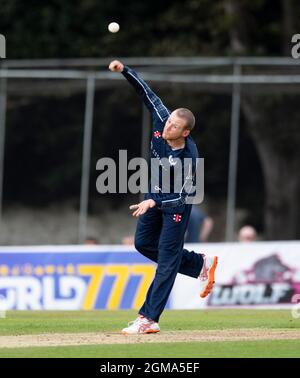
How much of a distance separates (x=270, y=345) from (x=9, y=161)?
19.4 m

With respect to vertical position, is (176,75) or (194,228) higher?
(176,75)

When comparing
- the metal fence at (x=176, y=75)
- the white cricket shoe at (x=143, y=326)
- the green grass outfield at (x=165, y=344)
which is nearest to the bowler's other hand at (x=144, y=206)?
the white cricket shoe at (x=143, y=326)

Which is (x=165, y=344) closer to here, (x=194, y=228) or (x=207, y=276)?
(x=207, y=276)

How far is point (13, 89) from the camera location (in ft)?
83.0

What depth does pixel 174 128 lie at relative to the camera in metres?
11.0

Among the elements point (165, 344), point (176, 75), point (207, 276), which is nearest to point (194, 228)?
point (176, 75)

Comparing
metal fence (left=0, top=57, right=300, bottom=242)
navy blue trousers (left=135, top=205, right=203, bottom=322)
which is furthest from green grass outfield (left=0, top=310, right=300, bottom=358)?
metal fence (left=0, top=57, right=300, bottom=242)

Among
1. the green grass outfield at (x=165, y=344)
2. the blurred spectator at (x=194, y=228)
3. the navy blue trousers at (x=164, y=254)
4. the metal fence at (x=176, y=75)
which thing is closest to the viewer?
the green grass outfield at (x=165, y=344)

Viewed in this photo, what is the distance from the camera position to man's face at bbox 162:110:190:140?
11.0 meters

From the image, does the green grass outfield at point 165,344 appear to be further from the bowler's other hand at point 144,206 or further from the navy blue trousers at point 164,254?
the bowler's other hand at point 144,206

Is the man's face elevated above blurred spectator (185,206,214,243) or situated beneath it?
elevated above

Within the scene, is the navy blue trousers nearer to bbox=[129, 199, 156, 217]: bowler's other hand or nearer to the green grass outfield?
bbox=[129, 199, 156, 217]: bowler's other hand

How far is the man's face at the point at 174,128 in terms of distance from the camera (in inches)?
432

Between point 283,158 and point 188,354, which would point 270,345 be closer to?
point 188,354
